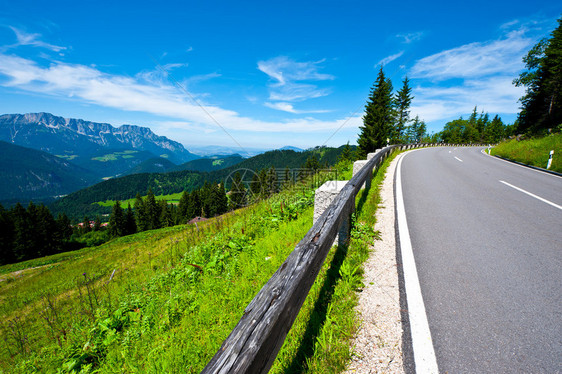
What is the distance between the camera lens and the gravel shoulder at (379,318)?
1688 mm

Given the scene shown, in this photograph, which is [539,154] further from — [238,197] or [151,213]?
[151,213]

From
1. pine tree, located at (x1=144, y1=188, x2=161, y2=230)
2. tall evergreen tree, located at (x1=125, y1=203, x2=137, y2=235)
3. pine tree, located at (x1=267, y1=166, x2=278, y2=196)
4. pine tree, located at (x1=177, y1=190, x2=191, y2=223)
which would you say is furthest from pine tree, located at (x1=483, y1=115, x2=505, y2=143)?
tall evergreen tree, located at (x1=125, y1=203, x2=137, y2=235)

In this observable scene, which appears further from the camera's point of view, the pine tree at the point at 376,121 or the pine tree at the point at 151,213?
the pine tree at the point at 151,213

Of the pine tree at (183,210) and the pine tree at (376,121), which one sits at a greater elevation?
the pine tree at (376,121)

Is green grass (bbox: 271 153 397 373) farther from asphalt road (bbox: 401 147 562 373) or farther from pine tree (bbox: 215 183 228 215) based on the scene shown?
pine tree (bbox: 215 183 228 215)

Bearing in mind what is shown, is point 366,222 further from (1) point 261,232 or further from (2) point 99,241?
(2) point 99,241

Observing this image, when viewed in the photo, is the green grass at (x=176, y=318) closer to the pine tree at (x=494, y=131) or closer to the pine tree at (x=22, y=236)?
the pine tree at (x=22, y=236)

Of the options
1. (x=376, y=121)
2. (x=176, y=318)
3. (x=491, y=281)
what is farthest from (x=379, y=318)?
(x=376, y=121)

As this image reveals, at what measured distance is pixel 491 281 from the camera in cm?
256

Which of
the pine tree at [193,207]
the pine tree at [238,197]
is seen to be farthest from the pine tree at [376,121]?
the pine tree at [193,207]

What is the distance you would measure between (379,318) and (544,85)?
42586 millimetres

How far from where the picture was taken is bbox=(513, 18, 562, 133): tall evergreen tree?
24.3 m

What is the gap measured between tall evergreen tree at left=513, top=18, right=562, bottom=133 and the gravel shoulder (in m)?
34.8

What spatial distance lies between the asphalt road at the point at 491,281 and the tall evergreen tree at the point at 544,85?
31.5 m
